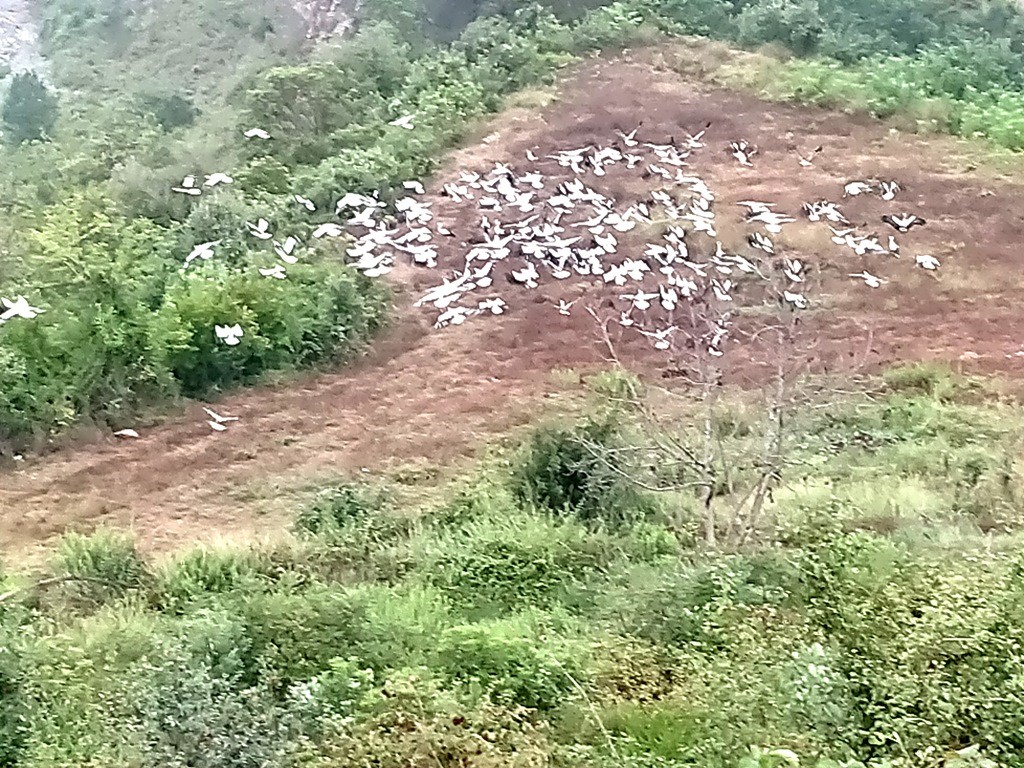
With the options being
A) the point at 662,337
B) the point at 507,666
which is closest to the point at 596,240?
the point at 662,337

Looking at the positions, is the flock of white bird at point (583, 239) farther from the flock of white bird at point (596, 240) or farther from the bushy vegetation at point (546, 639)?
the bushy vegetation at point (546, 639)

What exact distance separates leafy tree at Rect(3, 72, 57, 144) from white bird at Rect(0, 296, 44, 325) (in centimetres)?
809

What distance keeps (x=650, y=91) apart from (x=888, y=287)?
500 centimetres

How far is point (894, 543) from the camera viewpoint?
5.22 m

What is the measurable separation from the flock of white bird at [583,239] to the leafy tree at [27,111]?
5932mm

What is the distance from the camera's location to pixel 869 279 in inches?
400

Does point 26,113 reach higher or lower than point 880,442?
higher

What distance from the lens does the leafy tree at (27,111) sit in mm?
15836

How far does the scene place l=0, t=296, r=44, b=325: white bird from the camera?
798 centimetres

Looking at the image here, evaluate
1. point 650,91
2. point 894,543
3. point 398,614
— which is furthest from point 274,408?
point 650,91

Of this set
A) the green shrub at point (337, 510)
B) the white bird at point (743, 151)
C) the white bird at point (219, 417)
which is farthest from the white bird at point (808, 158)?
the green shrub at point (337, 510)

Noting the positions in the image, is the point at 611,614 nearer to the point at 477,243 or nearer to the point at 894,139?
the point at 477,243

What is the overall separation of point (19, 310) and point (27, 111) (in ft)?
31.0

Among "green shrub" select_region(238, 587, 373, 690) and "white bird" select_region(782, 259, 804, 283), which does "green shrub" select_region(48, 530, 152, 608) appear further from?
"white bird" select_region(782, 259, 804, 283)
